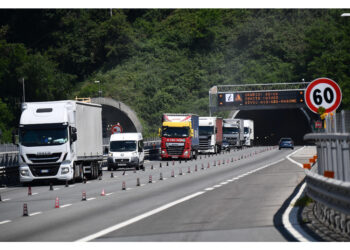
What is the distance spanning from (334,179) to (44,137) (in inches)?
756

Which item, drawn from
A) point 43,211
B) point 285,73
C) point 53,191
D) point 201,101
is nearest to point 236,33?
point 285,73

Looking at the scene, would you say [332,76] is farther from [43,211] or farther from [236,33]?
[43,211]

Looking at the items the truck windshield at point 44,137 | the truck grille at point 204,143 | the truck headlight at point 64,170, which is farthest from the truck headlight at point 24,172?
the truck grille at point 204,143

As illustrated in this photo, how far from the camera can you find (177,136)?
55594mm

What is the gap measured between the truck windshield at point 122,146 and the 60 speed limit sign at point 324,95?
2921 cm

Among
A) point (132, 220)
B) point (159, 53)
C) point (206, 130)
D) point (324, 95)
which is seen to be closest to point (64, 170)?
point (132, 220)

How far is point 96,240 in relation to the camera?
42.4 ft

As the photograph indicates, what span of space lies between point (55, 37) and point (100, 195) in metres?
97.6

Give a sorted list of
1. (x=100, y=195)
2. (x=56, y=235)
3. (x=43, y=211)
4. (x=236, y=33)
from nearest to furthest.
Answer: (x=56, y=235) < (x=43, y=211) < (x=100, y=195) < (x=236, y=33)

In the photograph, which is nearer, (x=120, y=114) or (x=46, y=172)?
(x=46, y=172)

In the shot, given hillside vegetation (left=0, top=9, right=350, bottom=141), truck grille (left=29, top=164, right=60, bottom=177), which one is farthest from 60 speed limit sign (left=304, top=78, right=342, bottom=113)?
hillside vegetation (left=0, top=9, right=350, bottom=141)

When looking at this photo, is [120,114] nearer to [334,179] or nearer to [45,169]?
[45,169]

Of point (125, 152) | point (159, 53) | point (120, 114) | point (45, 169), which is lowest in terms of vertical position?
point (45, 169)

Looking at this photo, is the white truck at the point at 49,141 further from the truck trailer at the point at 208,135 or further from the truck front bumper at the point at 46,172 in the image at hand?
the truck trailer at the point at 208,135
